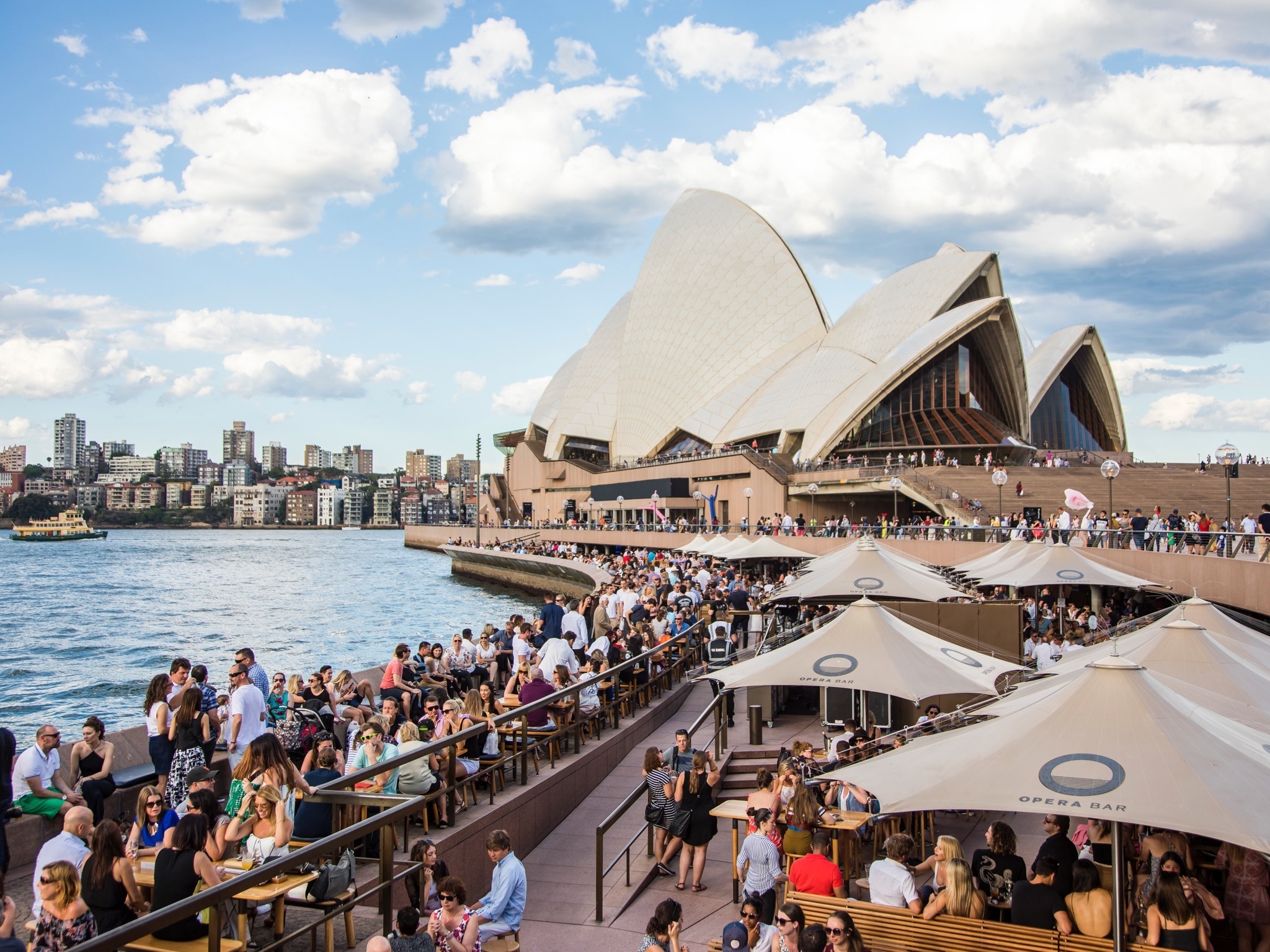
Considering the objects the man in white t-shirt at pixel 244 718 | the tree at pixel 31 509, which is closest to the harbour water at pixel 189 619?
the man in white t-shirt at pixel 244 718

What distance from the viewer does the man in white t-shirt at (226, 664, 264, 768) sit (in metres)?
7.35

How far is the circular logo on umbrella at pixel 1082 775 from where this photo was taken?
423 centimetres

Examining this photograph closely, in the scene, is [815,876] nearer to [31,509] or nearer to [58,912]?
[58,912]

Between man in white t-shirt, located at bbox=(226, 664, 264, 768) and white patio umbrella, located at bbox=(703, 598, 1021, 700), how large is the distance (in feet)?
12.3

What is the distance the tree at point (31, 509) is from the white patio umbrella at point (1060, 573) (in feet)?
503

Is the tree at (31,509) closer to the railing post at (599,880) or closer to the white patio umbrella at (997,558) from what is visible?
the white patio umbrella at (997,558)

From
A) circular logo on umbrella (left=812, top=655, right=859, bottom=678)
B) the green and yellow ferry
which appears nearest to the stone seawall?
circular logo on umbrella (left=812, top=655, right=859, bottom=678)

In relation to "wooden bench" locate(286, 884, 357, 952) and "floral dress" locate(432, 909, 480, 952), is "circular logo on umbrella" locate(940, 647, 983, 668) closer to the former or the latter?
"floral dress" locate(432, 909, 480, 952)

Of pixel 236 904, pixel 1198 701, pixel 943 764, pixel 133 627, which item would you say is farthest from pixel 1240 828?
pixel 133 627

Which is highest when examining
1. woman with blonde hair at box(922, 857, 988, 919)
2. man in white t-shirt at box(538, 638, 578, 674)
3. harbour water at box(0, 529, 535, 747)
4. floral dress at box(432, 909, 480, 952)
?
man in white t-shirt at box(538, 638, 578, 674)

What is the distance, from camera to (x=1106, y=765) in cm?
433

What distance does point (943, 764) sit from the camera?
479 cm

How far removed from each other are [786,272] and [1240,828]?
51.1 metres

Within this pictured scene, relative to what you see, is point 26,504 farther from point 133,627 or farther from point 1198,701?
point 1198,701
